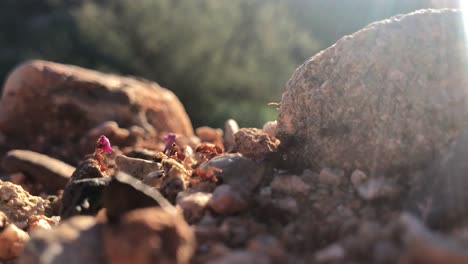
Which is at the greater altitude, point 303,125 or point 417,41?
point 417,41

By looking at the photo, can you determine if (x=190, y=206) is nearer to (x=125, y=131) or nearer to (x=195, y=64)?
(x=125, y=131)

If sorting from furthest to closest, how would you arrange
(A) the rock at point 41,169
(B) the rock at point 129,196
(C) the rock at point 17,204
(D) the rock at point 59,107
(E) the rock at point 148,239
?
(D) the rock at point 59,107 → (A) the rock at point 41,169 → (C) the rock at point 17,204 → (B) the rock at point 129,196 → (E) the rock at point 148,239

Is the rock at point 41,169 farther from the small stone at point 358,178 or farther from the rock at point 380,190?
the rock at point 380,190

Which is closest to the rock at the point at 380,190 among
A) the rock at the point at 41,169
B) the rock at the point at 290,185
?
the rock at the point at 290,185

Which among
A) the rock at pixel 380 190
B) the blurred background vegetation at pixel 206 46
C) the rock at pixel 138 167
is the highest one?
the blurred background vegetation at pixel 206 46

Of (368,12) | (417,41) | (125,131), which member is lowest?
(417,41)

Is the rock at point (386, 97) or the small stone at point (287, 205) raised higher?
the rock at point (386, 97)

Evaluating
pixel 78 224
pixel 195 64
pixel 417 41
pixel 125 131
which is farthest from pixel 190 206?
pixel 195 64

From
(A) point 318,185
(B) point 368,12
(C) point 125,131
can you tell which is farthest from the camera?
(B) point 368,12
